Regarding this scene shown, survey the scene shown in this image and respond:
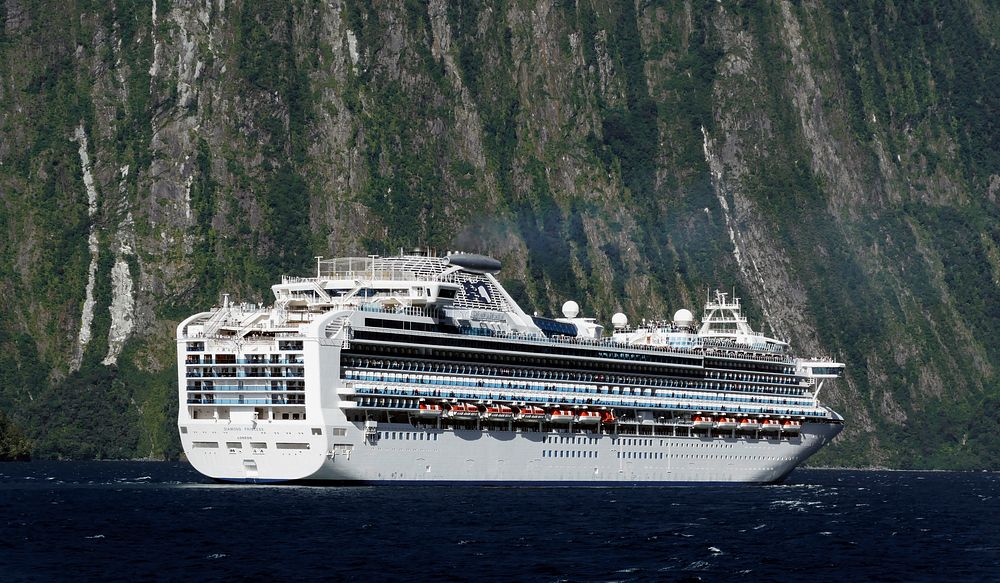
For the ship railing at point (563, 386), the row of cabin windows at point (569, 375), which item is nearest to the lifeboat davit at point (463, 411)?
the ship railing at point (563, 386)

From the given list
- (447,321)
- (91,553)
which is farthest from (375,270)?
(91,553)

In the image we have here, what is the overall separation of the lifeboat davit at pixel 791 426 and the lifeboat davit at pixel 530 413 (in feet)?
95.7

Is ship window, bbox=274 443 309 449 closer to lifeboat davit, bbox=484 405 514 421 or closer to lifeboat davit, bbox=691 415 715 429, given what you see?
lifeboat davit, bbox=484 405 514 421

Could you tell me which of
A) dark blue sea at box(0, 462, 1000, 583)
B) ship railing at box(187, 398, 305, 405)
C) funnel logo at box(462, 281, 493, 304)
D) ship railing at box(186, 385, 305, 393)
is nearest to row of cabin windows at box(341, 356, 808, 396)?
ship railing at box(186, 385, 305, 393)

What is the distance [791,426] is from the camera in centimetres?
16125

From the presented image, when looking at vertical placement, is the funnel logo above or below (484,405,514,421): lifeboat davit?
above

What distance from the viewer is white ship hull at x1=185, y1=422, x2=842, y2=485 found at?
4941 inches

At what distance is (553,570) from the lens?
290ft

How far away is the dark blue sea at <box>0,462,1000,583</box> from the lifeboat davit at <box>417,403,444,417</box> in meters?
5.27

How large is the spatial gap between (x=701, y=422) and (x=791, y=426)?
11768 mm

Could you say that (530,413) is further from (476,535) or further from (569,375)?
(476,535)

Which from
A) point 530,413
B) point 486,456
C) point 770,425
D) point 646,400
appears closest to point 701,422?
point 646,400

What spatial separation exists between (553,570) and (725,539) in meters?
18.7

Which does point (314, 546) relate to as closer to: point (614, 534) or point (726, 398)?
point (614, 534)
